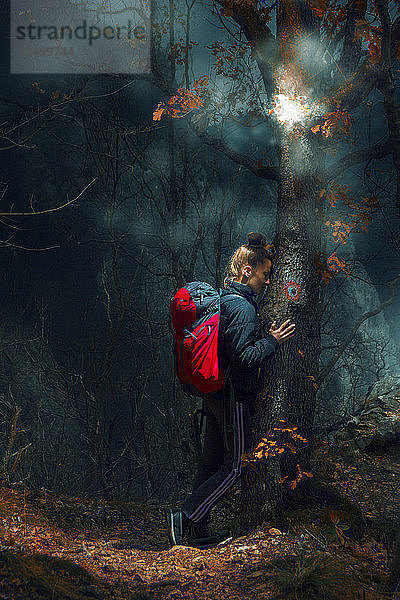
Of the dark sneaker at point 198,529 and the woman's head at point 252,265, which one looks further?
the woman's head at point 252,265

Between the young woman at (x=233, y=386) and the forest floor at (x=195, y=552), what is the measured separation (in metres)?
0.25

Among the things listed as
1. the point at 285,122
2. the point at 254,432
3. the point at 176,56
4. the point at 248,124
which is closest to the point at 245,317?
the point at 254,432

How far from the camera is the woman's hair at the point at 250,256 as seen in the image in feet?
11.2

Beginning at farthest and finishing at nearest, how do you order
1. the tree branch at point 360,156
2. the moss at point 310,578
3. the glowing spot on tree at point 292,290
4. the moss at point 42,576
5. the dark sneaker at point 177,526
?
the tree branch at point 360,156
the glowing spot on tree at point 292,290
the dark sneaker at point 177,526
the moss at point 310,578
the moss at point 42,576

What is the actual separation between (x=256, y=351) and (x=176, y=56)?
16.8ft

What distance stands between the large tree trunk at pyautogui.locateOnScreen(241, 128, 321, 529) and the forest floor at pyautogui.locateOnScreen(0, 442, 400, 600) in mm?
250

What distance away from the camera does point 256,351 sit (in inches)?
117

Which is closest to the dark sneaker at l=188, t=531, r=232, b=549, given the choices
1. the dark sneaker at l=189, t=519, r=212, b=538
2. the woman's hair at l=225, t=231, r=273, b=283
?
the dark sneaker at l=189, t=519, r=212, b=538

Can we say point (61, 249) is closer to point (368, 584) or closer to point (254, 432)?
point (254, 432)

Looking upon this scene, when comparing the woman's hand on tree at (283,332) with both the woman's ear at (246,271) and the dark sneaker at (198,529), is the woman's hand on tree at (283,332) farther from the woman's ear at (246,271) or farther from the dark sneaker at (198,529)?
the dark sneaker at (198,529)

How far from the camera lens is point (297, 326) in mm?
3572

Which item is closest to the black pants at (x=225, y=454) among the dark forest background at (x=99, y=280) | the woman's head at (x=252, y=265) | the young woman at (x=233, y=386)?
the young woman at (x=233, y=386)

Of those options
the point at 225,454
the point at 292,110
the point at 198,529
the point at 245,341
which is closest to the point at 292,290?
the point at 245,341

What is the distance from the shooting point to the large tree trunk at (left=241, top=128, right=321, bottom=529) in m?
3.42
